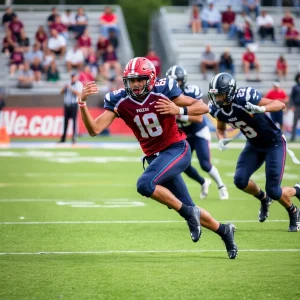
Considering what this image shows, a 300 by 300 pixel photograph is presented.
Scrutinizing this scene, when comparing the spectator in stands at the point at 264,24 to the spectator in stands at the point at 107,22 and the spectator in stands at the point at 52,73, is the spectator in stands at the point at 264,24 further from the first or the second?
the spectator in stands at the point at 52,73

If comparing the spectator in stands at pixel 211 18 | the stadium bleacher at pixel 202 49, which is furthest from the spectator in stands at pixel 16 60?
the spectator in stands at pixel 211 18

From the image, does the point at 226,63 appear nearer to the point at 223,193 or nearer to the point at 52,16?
the point at 52,16

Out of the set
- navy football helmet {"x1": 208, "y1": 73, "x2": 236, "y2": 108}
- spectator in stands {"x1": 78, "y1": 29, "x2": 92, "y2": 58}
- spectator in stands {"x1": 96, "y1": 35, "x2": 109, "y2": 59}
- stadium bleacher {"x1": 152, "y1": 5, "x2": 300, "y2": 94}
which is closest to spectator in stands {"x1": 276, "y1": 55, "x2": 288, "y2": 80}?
stadium bleacher {"x1": 152, "y1": 5, "x2": 300, "y2": 94}

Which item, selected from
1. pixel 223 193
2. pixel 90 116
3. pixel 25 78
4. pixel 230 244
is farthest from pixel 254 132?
pixel 25 78

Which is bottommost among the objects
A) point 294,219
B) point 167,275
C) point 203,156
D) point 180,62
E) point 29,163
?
point 180,62

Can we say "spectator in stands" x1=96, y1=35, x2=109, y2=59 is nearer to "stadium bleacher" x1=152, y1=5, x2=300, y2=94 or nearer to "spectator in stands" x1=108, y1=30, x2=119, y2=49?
"spectator in stands" x1=108, y1=30, x2=119, y2=49

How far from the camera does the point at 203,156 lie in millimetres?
11602

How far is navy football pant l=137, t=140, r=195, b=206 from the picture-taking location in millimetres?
7016

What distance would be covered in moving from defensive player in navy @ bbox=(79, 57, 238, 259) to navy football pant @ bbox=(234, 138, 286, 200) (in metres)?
1.44

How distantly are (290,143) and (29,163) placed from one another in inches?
327

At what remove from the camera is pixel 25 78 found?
25.4 metres

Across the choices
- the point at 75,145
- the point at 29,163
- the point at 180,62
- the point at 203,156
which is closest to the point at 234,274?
the point at 203,156

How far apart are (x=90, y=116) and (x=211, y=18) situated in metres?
22.8

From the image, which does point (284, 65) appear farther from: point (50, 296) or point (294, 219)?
point (50, 296)
